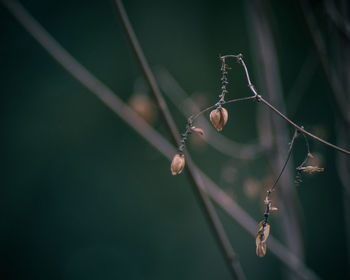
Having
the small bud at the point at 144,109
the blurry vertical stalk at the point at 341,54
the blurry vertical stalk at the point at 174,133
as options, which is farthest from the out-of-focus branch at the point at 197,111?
the blurry vertical stalk at the point at 174,133

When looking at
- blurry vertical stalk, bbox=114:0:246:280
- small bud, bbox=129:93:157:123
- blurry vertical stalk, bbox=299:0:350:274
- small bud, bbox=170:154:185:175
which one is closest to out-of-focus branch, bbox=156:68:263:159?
small bud, bbox=129:93:157:123

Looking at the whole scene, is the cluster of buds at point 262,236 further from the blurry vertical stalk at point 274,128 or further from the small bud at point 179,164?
the blurry vertical stalk at point 274,128

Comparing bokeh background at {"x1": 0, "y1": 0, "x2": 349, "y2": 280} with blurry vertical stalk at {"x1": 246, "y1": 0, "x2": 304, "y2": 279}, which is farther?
bokeh background at {"x1": 0, "y1": 0, "x2": 349, "y2": 280}

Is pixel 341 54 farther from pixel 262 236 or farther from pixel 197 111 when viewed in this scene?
pixel 262 236

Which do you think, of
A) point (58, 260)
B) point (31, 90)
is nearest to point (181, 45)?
point (31, 90)

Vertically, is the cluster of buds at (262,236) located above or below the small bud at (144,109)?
below

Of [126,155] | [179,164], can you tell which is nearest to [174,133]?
[179,164]

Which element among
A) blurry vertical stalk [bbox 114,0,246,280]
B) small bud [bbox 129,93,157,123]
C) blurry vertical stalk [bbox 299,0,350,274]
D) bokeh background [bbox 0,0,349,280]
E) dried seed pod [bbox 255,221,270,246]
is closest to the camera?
dried seed pod [bbox 255,221,270,246]

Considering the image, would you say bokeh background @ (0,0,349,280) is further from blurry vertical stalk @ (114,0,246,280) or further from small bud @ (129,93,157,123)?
blurry vertical stalk @ (114,0,246,280)
